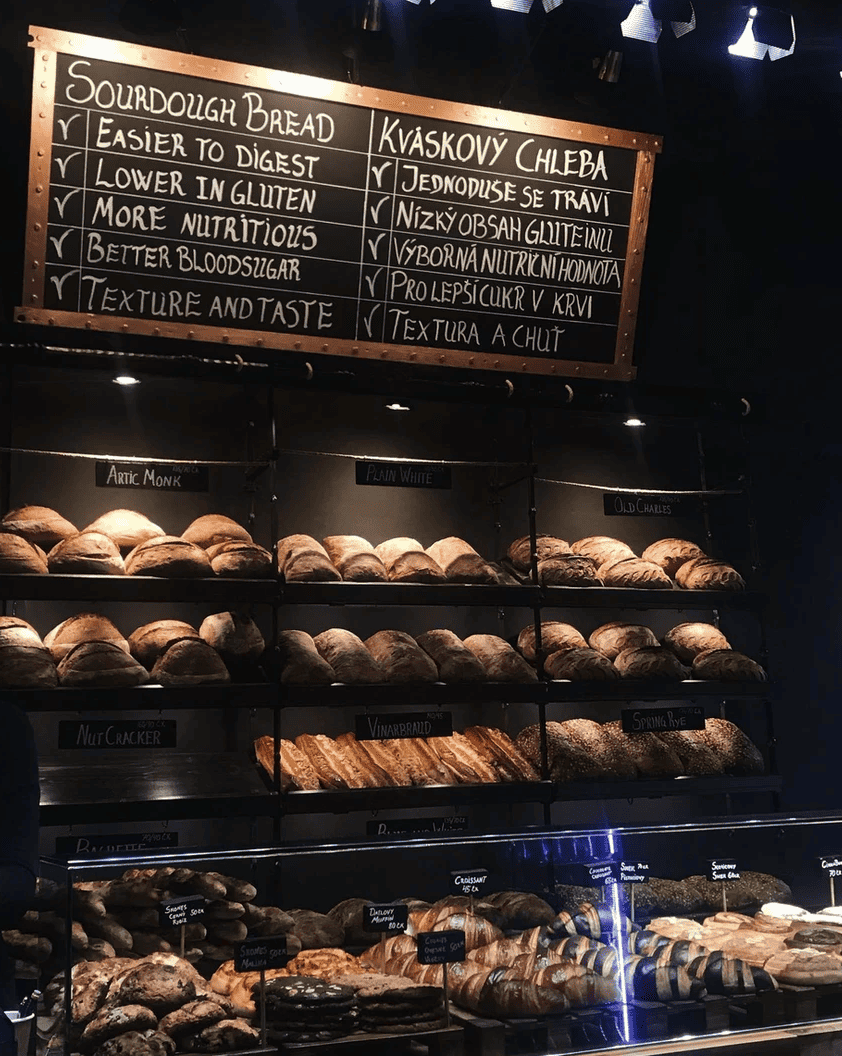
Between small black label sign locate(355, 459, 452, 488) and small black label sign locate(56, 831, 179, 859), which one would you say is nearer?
small black label sign locate(56, 831, 179, 859)

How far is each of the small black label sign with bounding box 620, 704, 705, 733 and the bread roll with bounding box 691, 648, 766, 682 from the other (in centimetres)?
16

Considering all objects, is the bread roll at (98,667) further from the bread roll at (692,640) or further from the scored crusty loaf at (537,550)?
the bread roll at (692,640)

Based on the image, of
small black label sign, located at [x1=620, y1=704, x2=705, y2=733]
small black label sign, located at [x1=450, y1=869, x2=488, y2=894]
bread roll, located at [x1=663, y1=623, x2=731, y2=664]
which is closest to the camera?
small black label sign, located at [x1=450, y1=869, x2=488, y2=894]

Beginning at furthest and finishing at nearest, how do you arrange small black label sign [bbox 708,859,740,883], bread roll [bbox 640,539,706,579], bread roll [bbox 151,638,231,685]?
1. bread roll [bbox 640,539,706,579]
2. bread roll [bbox 151,638,231,685]
3. small black label sign [bbox 708,859,740,883]

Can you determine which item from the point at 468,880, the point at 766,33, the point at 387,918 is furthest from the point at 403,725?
the point at 766,33

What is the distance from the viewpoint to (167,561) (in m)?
3.66

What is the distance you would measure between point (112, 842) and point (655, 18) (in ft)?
11.0

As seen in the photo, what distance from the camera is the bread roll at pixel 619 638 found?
440 centimetres

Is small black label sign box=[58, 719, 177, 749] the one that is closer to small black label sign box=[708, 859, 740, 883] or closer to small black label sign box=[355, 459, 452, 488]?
small black label sign box=[355, 459, 452, 488]

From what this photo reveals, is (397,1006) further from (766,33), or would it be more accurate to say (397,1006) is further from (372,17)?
(766,33)

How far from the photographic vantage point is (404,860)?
7.68 ft

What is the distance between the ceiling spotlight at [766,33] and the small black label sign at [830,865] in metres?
2.78

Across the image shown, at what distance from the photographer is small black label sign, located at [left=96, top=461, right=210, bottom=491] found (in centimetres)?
383

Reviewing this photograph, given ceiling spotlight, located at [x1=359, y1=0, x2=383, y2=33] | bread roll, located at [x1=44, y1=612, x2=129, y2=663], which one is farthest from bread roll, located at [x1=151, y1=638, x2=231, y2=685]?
ceiling spotlight, located at [x1=359, y1=0, x2=383, y2=33]
